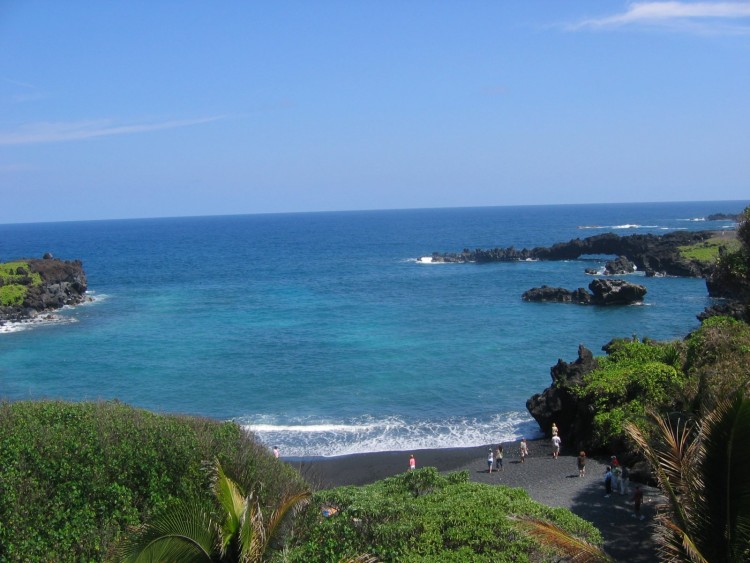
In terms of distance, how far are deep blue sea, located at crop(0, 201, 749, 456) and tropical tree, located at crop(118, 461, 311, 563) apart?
67.6 ft

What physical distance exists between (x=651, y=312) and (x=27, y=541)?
54.6m

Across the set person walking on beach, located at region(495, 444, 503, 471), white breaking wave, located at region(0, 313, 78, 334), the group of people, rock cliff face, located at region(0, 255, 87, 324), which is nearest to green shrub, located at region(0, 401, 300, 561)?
the group of people

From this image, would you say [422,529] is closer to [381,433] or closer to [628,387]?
[628,387]

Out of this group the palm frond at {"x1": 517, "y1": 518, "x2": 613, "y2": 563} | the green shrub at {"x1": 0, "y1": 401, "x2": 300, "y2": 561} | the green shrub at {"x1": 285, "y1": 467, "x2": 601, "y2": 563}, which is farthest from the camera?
the green shrub at {"x1": 0, "y1": 401, "x2": 300, "y2": 561}

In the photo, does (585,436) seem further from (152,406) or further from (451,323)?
(451,323)

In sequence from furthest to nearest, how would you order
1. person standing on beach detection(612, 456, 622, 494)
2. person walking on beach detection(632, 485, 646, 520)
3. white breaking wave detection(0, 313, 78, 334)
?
1. white breaking wave detection(0, 313, 78, 334)
2. person standing on beach detection(612, 456, 622, 494)
3. person walking on beach detection(632, 485, 646, 520)

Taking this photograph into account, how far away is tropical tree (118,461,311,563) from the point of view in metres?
8.01

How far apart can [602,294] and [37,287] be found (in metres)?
52.0

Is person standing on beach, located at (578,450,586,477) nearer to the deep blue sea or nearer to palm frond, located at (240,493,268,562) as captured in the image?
the deep blue sea

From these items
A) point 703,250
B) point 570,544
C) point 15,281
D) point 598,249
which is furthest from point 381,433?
point 598,249

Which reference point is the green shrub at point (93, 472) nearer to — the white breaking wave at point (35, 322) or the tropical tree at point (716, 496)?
the tropical tree at point (716, 496)

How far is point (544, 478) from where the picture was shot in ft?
77.7

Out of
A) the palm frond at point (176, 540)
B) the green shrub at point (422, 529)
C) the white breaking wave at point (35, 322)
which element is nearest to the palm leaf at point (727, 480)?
the green shrub at point (422, 529)

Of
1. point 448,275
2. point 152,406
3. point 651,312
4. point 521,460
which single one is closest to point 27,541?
point 521,460
